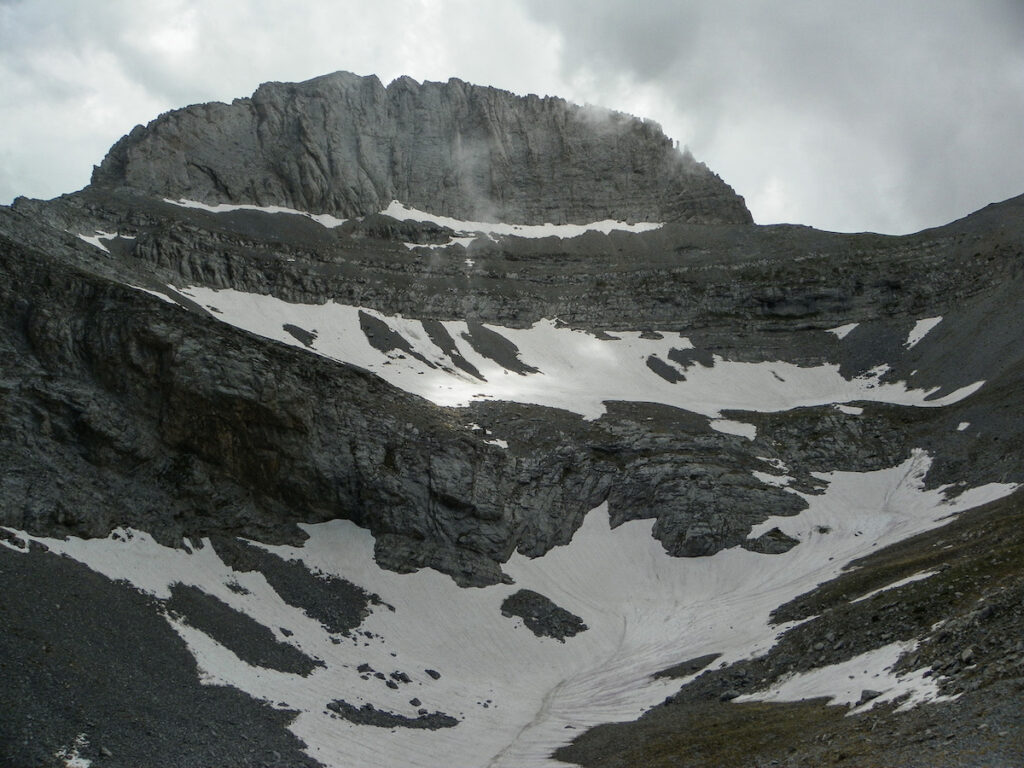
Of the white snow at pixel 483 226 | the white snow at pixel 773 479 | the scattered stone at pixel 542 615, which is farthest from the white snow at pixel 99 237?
the white snow at pixel 773 479

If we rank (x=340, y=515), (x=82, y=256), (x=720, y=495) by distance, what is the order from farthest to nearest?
1. (x=82, y=256)
2. (x=720, y=495)
3. (x=340, y=515)

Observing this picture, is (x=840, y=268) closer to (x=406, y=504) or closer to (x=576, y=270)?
(x=576, y=270)

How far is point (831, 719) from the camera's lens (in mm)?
21031

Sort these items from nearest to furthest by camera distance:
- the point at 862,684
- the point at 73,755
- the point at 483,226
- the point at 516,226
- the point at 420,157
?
the point at 73,755
the point at 862,684
the point at 483,226
the point at 516,226
the point at 420,157

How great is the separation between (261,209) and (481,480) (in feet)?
185

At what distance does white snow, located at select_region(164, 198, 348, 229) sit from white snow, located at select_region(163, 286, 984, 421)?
18486mm

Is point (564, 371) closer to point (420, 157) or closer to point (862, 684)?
point (420, 157)

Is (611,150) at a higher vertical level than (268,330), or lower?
higher

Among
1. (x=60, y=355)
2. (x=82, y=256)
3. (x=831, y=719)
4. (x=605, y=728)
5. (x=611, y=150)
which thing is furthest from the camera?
(x=611, y=150)

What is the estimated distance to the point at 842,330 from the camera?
83500 millimetres

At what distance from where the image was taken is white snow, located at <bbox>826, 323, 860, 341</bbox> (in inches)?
3255

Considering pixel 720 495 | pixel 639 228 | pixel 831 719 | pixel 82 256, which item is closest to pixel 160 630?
pixel 831 719

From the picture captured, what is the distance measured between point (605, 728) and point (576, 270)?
226 ft

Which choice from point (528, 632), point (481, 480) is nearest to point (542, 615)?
point (528, 632)
